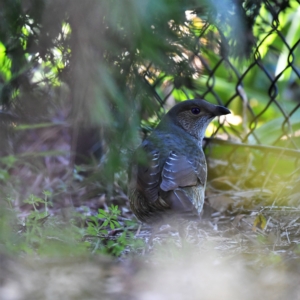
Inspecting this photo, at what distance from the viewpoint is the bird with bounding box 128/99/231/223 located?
280 centimetres

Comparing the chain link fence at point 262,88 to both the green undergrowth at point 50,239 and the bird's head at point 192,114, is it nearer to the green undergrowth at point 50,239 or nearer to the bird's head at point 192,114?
the bird's head at point 192,114

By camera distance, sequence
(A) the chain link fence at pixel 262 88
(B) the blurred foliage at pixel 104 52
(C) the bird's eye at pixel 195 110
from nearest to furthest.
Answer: (B) the blurred foliage at pixel 104 52, (C) the bird's eye at pixel 195 110, (A) the chain link fence at pixel 262 88

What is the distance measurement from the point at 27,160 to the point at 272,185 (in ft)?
6.27

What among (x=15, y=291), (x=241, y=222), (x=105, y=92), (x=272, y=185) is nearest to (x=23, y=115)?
(x=105, y=92)

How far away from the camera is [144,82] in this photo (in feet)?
8.05

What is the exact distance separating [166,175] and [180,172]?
0.33 feet

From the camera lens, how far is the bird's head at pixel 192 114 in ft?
11.9

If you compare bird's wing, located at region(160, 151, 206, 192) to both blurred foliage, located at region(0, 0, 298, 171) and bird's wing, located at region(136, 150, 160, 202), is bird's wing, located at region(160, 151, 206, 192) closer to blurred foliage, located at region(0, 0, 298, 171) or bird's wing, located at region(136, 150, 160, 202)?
bird's wing, located at region(136, 150, 160, 202)

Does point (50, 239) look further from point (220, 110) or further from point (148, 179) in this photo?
point (220, 110)

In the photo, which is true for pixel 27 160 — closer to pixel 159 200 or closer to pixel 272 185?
pixel 159 200

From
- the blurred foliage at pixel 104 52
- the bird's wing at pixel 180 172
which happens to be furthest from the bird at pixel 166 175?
the blurred foliage at pixel 104 52

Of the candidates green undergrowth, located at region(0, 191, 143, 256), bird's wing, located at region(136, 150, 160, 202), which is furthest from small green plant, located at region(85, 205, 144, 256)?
bird's wing, located at region(136, 150, 160, 202)

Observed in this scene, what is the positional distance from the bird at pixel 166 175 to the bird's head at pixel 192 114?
0.08m

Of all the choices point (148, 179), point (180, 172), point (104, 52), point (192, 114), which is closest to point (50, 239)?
point (148, 179)
